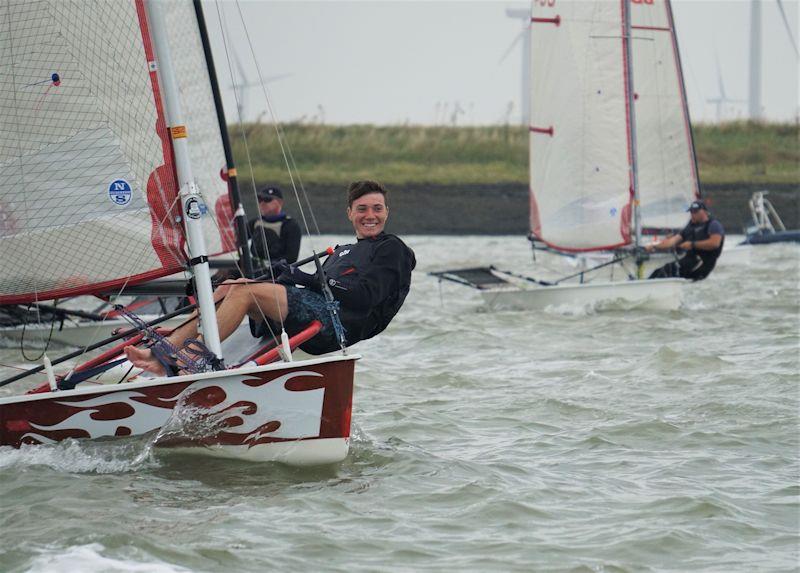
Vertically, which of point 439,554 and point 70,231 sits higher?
point 70,231

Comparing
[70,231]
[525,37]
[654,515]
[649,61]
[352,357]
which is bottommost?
[654,515]

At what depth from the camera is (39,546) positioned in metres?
4.98

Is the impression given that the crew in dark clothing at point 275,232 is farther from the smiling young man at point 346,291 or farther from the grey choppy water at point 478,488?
the smiling young man at point 346,291

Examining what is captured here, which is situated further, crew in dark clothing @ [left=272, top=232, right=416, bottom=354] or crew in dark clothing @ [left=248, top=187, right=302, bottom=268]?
crew in dark clothing @ [left=248, top=187, right=302, bottom=268]

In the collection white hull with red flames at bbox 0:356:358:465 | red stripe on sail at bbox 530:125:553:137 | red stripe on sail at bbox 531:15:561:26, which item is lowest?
white hull with red flames at bbox 0:356:358:465

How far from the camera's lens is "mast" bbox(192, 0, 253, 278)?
24.3 feet

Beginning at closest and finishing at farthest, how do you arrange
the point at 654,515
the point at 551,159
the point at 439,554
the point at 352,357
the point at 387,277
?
the point at 439,554 < the point at 654,515 < the point at 352,357 < the point at 387,277 < the point at 551,159

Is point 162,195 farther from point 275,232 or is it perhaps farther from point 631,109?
point 631,109

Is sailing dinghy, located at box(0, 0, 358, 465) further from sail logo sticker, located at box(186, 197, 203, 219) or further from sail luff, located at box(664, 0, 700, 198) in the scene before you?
sail luff, located at box(664, 0, 700, 198)

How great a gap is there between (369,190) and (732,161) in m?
30.6

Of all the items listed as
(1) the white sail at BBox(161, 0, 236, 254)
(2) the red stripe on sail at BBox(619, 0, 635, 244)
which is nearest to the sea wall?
(2) the red stripe on sail at BBox(619, 0, 635, 244)

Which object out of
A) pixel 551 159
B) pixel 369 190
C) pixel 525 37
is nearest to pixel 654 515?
pixel 369 190

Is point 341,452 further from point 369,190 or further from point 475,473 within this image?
point 369,190

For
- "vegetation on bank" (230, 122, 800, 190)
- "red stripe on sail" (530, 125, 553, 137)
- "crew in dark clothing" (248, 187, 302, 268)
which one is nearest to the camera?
"crew in dark clothing" (248, 187, 302, 268)
